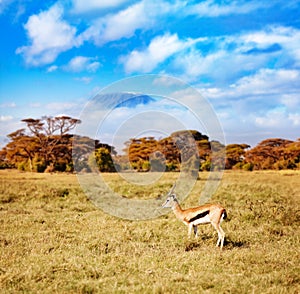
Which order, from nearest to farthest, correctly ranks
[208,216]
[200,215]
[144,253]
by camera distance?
[144,253] → [208,216] → [200,215]

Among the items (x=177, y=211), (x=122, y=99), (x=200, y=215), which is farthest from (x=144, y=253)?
(x=122, y=99)

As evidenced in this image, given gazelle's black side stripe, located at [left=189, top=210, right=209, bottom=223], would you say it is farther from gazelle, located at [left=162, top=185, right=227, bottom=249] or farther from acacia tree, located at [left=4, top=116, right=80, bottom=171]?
acacia tree, located at [left=4, top=116, right=80, bottom=171]

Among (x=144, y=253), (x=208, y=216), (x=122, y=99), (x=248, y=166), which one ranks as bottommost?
(x=144, y=253)

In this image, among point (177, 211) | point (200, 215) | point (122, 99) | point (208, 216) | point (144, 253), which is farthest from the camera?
point (122, 99)

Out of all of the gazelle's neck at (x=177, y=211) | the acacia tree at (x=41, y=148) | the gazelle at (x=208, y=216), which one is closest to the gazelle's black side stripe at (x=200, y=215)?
the gazelle at (x=208, y=216)

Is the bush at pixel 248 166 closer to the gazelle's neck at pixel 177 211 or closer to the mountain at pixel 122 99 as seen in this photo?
the mountain at pixel 122 99

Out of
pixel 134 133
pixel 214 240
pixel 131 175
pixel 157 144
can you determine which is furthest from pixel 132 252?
pixel 157 144

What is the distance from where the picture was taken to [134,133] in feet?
47.8

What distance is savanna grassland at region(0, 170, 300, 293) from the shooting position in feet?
22.1

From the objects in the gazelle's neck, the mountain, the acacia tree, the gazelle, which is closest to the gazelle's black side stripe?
the gazelle

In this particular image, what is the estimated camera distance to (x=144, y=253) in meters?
8.70

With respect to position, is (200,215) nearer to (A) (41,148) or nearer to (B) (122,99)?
(B) (122,99)

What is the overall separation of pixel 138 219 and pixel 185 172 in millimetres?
13867

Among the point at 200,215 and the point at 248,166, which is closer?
the point at 200,215
